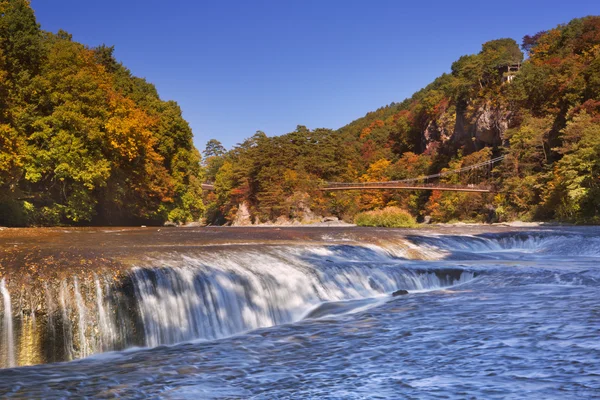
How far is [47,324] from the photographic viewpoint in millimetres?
8648

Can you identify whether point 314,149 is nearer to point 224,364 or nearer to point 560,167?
point 560,167

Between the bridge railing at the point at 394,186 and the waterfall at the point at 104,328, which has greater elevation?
the bridge railing at the point at 394,186

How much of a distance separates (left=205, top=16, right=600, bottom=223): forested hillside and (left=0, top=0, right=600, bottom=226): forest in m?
0.18

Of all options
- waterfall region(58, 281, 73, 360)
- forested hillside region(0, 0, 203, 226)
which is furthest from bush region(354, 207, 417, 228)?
waterfall region(58, 281, 73, 360)

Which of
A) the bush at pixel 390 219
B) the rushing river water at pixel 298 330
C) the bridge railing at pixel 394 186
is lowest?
the rushing river water at pixel 298 330

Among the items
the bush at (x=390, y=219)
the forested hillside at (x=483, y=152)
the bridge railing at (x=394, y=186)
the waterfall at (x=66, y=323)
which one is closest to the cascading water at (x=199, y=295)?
the waterfall at (x=66, y=323)

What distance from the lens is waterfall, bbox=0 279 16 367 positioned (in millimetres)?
8117

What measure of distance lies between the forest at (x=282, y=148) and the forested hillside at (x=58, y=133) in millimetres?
87

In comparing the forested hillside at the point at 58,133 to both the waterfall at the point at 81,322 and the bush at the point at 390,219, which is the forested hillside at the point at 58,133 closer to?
the bush at the point at 390,219

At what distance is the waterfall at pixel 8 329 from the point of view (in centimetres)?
812

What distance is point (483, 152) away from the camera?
66.9m

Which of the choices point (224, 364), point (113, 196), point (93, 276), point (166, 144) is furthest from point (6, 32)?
point (224, 364)

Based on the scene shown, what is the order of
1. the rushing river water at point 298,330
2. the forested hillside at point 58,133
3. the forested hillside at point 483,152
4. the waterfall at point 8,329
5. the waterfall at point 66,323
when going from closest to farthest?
the rushing river water at point 298,330, the waterfall at point 8,329, the waterfall at point 66,323, the forested hillside at point 58,133, the forested hillside at point 483,152

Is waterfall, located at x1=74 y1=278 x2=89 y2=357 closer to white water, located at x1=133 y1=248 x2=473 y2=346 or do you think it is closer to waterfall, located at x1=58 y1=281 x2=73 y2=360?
waterfall, located at x1=58 y1=281 x2=73 y2=360
